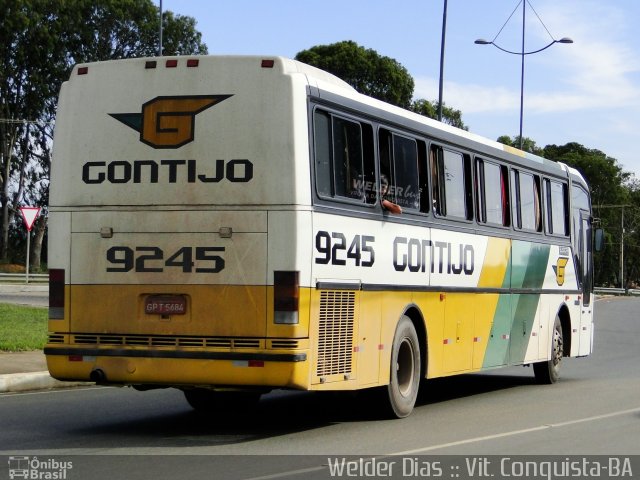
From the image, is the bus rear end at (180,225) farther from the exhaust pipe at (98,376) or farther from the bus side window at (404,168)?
the bus side window at (404,168)

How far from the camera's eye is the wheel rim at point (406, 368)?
43.8 feet

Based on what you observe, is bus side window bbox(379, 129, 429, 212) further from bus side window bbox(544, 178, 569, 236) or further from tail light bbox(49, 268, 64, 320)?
bus side window bbox(544, 178, 569, 236)

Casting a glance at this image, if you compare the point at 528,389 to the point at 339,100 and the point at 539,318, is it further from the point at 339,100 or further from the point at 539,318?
the point at 339,100

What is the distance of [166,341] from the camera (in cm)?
1126

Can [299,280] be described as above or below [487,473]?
above

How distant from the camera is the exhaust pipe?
11.4 metres

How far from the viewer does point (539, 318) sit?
18.2 meters

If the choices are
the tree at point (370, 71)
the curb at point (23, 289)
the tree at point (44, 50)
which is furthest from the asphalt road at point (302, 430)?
the tree at point (370, 71)

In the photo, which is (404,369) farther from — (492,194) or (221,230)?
(492,194)

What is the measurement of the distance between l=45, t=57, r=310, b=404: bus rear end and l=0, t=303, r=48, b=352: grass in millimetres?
7544

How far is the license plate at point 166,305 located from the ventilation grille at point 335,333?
4.24 ft

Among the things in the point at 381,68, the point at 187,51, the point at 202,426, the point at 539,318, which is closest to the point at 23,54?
the point at 187,51

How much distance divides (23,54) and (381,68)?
80.3ft

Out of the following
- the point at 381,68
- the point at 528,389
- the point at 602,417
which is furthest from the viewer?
the point at 381,68
